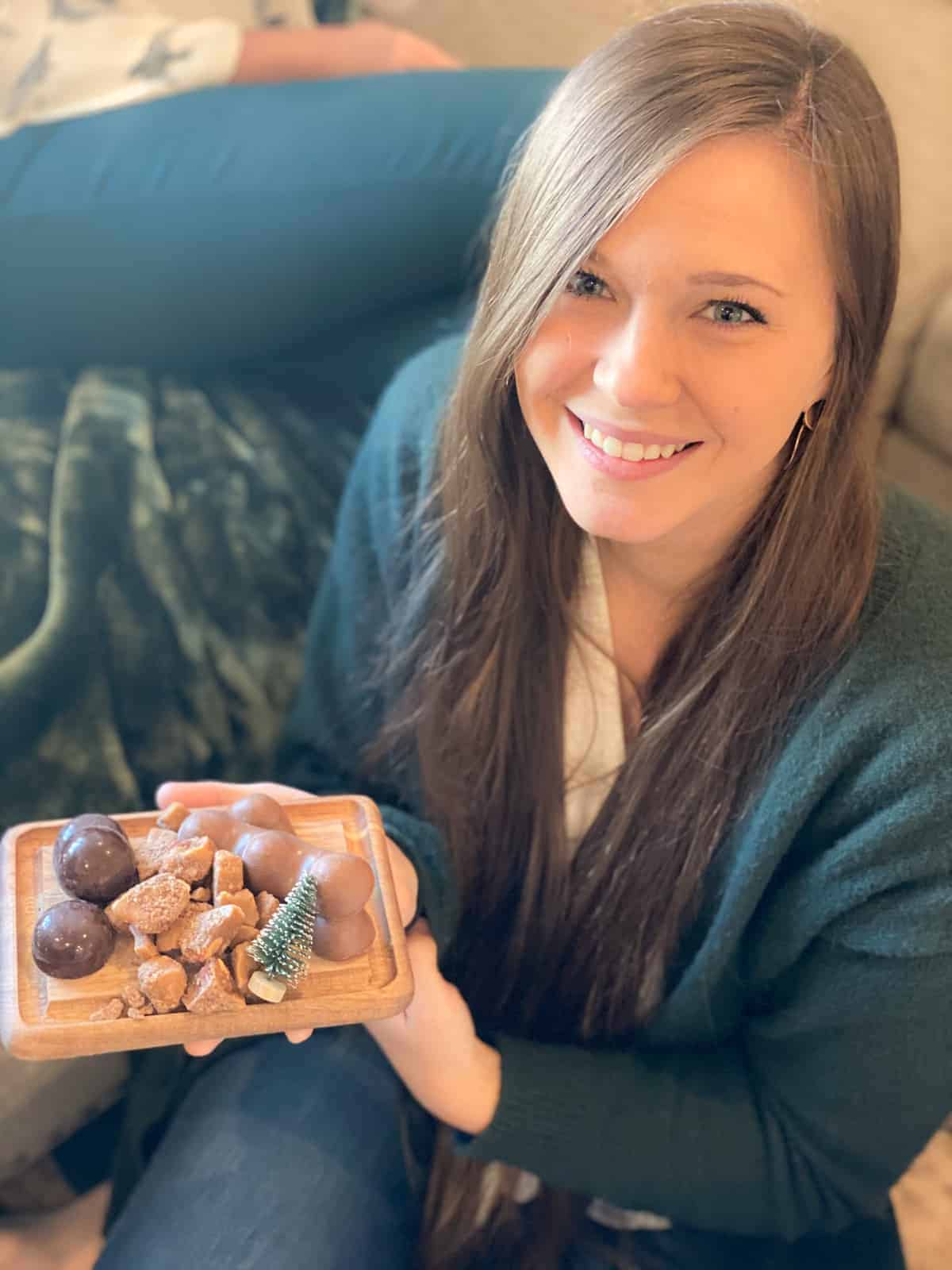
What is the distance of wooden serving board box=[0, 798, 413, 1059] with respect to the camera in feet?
1.75

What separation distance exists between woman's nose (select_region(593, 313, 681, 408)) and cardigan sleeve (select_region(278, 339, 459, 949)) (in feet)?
0.78


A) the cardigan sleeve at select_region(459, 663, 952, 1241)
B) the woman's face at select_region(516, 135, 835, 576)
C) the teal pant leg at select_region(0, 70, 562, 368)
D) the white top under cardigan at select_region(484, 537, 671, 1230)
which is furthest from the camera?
the teal pant leg at select_region(0, 70, 562, 368)

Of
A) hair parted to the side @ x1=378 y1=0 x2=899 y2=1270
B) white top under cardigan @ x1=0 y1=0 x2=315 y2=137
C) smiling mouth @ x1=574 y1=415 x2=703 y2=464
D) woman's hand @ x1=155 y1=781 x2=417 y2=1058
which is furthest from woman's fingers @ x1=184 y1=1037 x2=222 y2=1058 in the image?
white top under cardigan @ x1=0 y1=0 x2=315 y2=137

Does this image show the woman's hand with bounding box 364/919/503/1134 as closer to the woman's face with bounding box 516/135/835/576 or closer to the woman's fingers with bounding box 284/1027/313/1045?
the woman's fingers with bounding box 284/1027/313/1045

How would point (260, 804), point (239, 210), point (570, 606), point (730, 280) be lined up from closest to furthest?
point (730, 280), point (260, 804), point (570, 606), point (239, 210)

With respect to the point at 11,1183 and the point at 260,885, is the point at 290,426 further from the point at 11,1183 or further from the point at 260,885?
the point at 11,1183

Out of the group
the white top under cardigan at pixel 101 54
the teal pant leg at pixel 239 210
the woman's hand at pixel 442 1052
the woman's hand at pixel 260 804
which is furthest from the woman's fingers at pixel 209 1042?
the white top under cardigan at pixel 101 54

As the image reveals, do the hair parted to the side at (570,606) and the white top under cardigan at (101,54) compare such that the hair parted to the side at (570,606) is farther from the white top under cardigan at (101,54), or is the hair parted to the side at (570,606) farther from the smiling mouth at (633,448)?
the white top under cardigan at (101,54)

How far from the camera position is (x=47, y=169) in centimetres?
89

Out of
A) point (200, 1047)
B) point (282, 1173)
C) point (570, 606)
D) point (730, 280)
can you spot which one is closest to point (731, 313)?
point (730, 280)

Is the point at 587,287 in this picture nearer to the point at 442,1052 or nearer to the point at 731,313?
the point at 731,313

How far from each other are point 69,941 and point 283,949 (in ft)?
0.34

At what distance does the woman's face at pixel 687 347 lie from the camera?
516 millimetres

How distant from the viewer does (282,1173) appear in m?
0.72
